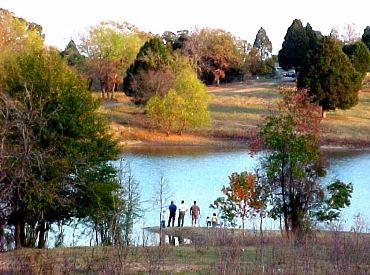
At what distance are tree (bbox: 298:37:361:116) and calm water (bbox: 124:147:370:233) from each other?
23.4 feet

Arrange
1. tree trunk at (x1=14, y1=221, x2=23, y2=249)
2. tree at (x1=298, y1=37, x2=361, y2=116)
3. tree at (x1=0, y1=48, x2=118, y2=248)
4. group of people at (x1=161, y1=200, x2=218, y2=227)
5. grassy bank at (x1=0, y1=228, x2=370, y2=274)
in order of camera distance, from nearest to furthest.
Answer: grassy bank at (x1=0, y1=228, x2=370, y2=274), tree at (x1=0, y1=48, x2=118, y2=248), tree trunk at (x1=14, y1=221, x2=23, y2=249), group of people at (x1=161, y1=200, x2=218, y2=227), tree at (x1=298, y1=37, x2=361, y2=116)

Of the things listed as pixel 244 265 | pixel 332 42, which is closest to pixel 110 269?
pixel 244 265

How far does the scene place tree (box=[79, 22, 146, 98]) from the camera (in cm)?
7338

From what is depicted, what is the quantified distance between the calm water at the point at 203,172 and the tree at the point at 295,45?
27414 millimetres

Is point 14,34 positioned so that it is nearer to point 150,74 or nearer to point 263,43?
point 150,74

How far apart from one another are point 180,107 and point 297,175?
1463 inches

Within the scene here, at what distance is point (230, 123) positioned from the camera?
61281 millimetres

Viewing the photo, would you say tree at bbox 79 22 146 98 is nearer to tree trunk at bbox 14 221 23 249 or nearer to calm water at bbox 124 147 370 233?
calm water at bbox 124 147 370 233

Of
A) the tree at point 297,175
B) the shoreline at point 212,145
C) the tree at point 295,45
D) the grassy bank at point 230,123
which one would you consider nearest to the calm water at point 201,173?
the shoreline at point 212,145

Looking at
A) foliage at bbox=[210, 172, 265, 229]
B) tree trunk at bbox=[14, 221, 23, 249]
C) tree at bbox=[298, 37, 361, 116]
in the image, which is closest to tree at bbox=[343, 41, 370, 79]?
tree at bbox=[298, 37, 361, 116]

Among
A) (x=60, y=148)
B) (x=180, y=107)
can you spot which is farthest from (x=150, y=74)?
(x=60, y=148)

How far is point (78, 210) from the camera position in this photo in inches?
850

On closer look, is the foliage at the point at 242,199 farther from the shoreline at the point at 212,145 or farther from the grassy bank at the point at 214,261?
the shoreline at the point at 212,145

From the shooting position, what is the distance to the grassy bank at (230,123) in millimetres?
57094
